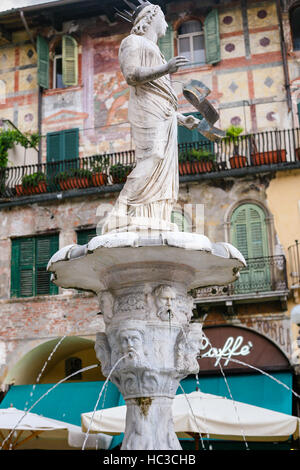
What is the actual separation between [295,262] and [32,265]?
276 inches

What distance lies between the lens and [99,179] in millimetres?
18141

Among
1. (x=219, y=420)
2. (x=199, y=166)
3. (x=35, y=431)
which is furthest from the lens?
(x=199, y=166)

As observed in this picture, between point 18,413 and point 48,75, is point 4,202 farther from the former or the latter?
point 18,413

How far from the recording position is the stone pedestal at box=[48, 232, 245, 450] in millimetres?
5801

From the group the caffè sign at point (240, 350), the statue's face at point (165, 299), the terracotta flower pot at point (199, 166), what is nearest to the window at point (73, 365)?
the caffè sign at point (240, 350)

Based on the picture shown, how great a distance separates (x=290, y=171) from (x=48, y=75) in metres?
8.18

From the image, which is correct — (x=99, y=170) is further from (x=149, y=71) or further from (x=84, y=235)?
(x=149, y=71)

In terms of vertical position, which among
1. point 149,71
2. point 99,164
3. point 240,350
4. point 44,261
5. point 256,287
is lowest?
point 149,71

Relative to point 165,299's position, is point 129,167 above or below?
above

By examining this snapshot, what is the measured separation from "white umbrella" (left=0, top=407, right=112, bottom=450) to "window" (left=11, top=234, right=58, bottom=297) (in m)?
4.71

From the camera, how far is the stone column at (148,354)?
5.91 metres

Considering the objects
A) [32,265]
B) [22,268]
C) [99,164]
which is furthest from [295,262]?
[22,268]

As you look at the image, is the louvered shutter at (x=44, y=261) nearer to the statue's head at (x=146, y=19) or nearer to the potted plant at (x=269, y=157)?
the potted plant at (x=269, y=157)

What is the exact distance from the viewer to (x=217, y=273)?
6727 millimetres
